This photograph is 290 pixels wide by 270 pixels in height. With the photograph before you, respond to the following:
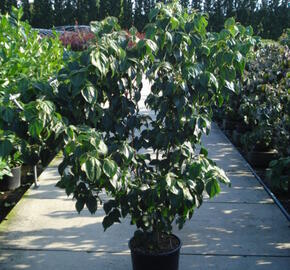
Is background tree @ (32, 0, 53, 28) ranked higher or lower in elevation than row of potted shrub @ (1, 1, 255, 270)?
higher

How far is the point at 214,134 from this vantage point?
8500 millimetres

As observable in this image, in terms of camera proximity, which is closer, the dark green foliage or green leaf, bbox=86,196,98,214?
green leaf, bbox=86,196,98,214

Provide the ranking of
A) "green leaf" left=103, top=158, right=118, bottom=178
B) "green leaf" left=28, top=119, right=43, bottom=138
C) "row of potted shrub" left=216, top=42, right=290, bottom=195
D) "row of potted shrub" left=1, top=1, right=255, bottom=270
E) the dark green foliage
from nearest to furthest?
"green leaf" left=28, top=119, right=43, bottom=138, "green leaf" left=103, top=158, right=118, bottom=178, "row of potted shrub" left=1, top=1, right=255, bottom=270, "row of potted shrub" left=216, top=42, right=290, bottom=195, the dark green foliage

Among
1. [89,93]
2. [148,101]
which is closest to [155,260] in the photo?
[148,101]

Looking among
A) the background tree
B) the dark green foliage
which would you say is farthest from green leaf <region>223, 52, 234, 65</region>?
the background tree

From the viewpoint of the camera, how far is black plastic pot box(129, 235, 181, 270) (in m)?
3.21

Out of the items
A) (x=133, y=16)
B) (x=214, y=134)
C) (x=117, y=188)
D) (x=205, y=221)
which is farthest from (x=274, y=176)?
(x=133, y=16)

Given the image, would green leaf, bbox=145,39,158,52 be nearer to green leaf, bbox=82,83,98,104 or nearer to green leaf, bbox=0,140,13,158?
green leaf, bbox=82,83,98,104

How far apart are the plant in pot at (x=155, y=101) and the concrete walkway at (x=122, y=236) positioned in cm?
99

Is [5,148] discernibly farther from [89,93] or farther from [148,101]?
[148,101]

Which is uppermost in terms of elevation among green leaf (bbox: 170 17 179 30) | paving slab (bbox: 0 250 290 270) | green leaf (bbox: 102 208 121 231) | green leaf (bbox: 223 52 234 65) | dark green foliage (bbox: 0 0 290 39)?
dark green foliage (bbox: 0 0 290 39)

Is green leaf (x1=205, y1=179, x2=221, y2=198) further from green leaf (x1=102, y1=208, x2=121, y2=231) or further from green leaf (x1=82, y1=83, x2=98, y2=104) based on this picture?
green leaf (x1=82, y1=83, x2=98, y2=104)

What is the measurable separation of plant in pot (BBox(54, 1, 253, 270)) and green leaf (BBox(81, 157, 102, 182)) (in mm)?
64

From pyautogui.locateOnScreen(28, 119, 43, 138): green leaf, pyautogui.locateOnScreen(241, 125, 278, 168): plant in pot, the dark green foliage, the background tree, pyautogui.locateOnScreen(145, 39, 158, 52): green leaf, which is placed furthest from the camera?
the background tree
